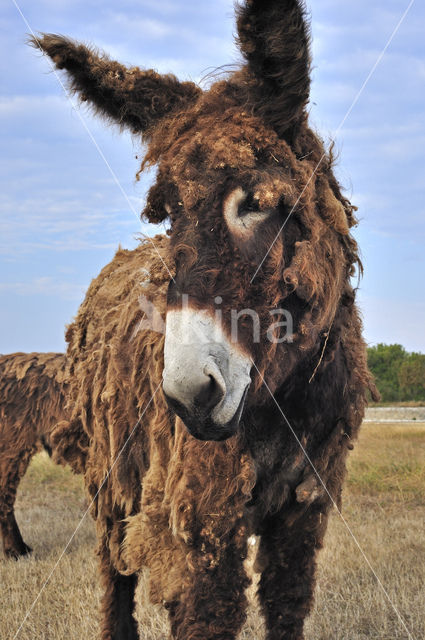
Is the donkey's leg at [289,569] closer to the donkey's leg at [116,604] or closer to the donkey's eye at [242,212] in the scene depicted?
the donkey's leg at [116,604]

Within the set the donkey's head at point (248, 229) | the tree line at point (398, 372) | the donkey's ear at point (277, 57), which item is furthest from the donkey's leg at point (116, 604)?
the tree line at point (398, 372)

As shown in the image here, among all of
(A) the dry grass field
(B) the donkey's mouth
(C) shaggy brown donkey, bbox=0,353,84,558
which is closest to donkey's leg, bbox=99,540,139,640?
(A) the dry grass field

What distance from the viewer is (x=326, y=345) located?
236cm

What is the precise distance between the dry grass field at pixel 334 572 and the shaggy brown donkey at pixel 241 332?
5.00 feet

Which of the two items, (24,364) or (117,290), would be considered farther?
(24,364)

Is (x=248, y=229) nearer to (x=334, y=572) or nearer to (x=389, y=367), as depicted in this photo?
(x=334, y=572)

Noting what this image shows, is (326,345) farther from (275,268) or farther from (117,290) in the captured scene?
(117,290)

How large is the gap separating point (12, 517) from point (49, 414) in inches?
44.6

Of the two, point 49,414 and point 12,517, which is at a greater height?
point 49,414

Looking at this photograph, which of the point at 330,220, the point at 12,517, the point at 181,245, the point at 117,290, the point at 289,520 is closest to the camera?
the point at 181,245

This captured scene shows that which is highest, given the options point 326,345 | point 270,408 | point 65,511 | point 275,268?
point 275,268

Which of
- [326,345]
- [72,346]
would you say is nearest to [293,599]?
[326,345]

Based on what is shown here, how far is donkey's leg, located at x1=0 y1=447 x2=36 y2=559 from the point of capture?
252 inches

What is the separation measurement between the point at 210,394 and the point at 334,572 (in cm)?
372
